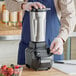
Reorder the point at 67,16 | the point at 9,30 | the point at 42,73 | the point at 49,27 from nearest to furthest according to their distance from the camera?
the point at 42,73 < the point at 67,16 < the point at 49,27 < the point at 9,30

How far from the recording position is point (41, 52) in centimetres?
181

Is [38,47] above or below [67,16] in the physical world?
below

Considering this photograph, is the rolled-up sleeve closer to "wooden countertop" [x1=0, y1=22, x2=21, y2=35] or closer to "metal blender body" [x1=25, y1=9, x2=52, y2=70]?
"metal blender body" [x1=25, y1=9, x2=52, y2=70]

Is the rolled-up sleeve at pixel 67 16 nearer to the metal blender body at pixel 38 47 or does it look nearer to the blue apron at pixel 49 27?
the blue apron at pixel 49 27

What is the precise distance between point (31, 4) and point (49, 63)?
41cm

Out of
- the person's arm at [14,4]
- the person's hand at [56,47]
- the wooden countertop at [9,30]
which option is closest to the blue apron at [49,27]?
the person's arm at [14,4]

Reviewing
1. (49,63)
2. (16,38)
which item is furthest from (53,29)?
(16,38)

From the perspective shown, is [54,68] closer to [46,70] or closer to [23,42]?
[46,70]

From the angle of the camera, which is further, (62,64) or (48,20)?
(48,20)

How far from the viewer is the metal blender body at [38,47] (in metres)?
1.80

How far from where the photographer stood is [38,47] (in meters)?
1.83

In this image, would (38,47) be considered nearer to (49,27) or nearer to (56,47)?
(56,47)

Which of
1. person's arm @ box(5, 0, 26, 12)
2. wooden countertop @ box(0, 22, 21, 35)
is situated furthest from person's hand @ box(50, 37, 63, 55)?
wooden countertop @ box(0, 22, 21, 35)

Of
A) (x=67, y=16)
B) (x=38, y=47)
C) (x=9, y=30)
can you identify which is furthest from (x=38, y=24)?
(x=9, y=30)
